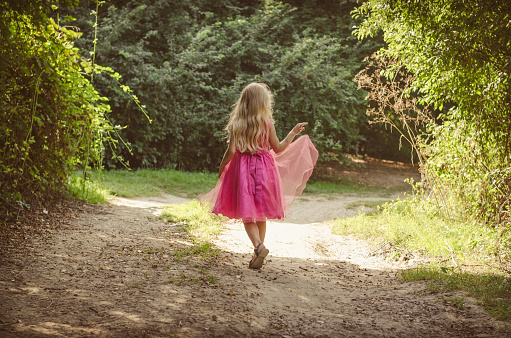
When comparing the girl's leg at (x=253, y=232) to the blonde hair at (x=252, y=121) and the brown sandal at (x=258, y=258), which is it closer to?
the brown sandal at (x=258, y=258)

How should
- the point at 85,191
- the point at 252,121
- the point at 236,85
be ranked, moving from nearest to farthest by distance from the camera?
the point at 252,121 < the point at 85,191 < the point at 236,85

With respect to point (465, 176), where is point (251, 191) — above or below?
below

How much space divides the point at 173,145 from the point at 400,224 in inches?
403

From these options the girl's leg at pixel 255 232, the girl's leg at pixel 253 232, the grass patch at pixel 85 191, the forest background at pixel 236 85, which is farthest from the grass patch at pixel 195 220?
the forest background at pixel 236 85

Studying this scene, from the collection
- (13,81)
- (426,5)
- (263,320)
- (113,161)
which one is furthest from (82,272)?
(113,161)

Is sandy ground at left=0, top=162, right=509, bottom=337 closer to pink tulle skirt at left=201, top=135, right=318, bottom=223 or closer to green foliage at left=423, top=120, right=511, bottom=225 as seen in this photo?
pink tulle skirt at left=201, top=135, right=318, bottom=223

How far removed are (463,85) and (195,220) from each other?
429 centimetres

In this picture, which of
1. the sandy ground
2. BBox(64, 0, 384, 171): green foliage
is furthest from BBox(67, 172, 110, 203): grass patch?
BBox(64, 0, 384, 171): green foliage

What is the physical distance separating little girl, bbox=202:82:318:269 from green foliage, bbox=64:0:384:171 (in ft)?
31.6

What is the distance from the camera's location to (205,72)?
15516 mm

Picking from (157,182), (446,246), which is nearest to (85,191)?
(157,182)

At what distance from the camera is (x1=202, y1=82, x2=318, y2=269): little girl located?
14.9ft

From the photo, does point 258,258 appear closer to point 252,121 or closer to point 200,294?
point 200,294

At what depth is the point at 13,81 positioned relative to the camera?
17.5 ft
